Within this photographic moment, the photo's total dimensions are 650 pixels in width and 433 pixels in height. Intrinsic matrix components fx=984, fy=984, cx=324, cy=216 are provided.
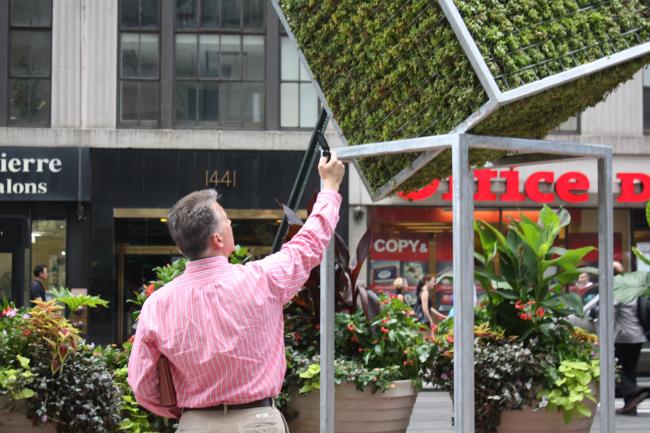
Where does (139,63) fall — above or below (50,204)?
above

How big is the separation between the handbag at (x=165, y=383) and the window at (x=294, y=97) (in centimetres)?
1853

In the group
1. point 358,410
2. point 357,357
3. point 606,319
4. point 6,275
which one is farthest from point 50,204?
point 606,319

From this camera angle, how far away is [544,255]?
5.46 metres

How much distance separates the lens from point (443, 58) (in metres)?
3.66

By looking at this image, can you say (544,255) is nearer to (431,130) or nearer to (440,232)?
(431,130)

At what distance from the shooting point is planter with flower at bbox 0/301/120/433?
5.14 metres

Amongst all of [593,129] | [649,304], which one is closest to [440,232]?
[593,129]

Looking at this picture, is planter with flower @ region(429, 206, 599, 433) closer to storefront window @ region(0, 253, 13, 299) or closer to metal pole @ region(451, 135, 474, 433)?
metal pole @ region(451, 135, 474, 433)

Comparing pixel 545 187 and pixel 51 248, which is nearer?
pixel 51 248

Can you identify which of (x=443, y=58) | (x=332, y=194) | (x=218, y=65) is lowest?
Answer: (x=332, y=194)

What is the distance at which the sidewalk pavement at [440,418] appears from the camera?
794 cm

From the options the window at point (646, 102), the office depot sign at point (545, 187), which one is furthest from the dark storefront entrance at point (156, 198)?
the window at point (646, 102)

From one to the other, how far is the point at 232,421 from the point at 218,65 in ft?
62.7

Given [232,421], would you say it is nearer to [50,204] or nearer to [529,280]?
[529,280]
